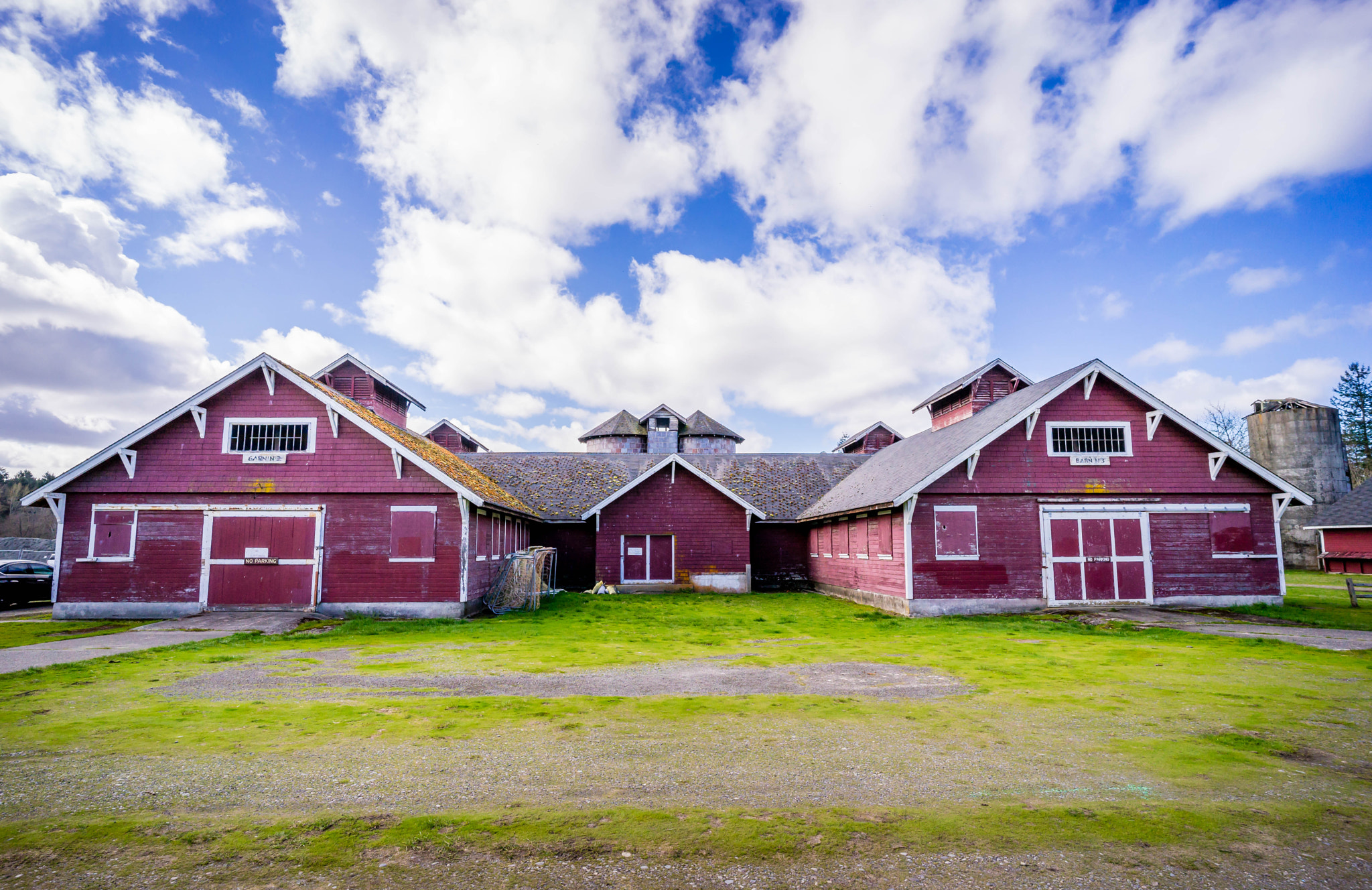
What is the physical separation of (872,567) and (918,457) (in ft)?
14.6

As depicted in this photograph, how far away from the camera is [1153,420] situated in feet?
69.9

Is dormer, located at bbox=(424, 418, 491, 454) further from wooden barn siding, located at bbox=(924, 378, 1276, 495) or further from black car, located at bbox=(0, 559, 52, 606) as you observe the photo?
wooden barn siding, located at bbox=(924, 378, 1276, 495)

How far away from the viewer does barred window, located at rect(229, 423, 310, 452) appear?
20344 millimetres

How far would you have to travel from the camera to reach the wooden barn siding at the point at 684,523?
28.8m

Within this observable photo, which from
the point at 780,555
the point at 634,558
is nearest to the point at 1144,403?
the point at 780,555

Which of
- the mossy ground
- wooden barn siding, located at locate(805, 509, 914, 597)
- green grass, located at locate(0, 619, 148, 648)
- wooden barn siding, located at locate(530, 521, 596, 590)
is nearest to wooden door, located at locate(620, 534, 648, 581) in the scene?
wooden barn siding, located at locate(530, 521, 596, 590)

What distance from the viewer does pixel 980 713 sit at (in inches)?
332

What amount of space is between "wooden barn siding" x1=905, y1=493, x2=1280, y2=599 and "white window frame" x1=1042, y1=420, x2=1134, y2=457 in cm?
169

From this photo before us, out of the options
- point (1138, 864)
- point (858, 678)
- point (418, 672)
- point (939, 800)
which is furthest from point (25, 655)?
point (1138, 864)

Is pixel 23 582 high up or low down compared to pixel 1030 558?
down

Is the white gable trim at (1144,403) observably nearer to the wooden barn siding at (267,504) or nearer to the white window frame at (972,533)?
the white window frame at (972,533)

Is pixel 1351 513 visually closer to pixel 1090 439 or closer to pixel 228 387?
pixel 1090 439

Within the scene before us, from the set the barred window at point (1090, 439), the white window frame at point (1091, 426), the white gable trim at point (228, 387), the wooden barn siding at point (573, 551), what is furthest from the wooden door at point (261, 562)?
the barred window at point (1090, 439)

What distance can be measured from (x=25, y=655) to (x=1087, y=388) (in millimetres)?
26385
